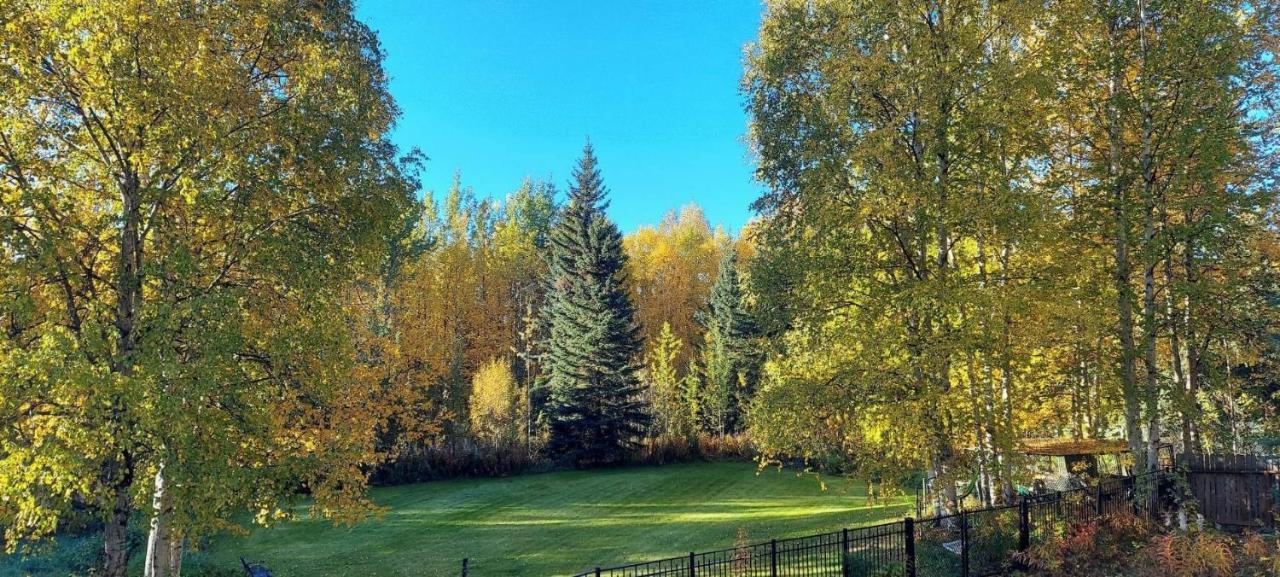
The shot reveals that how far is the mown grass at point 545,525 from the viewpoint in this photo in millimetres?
14086

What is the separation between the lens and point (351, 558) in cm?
1484

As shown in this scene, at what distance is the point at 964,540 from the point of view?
9227mm

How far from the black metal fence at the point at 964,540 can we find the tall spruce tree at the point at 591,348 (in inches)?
740

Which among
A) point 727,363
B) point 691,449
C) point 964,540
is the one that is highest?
point 727,363

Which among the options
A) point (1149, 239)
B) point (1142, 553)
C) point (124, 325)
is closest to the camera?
point (124, 325)

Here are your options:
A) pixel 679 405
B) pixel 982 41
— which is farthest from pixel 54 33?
pixel 679 405

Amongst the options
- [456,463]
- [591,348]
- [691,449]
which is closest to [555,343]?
[591,348]

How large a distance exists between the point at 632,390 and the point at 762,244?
55.5ft

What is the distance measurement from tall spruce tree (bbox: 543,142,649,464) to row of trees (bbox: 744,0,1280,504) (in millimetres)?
19040

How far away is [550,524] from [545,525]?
18cm

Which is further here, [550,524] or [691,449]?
[691,449]

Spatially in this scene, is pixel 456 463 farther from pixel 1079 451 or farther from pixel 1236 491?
pixel 1236 491

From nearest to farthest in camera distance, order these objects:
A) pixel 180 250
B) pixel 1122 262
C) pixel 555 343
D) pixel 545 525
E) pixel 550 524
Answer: pixel 180 250
pixel 1122 262
pixel 545 525
pixel 550 524
pixel 555 343

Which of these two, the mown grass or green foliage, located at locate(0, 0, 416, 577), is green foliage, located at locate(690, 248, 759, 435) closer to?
the mown grass
